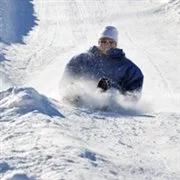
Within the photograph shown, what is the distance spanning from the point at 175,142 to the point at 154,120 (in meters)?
0.95

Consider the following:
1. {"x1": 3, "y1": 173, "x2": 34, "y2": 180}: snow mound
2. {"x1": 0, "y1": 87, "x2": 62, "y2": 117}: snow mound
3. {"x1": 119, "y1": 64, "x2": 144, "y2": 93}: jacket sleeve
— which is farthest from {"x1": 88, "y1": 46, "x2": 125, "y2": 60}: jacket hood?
{"x1": 3, "y1": 173, "x2": 34, "y2": 180}: snow mound

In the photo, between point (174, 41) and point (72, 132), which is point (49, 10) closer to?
point (174, 41)

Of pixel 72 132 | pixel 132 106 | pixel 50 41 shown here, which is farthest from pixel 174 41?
pixel 72 132

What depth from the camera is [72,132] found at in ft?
16.3

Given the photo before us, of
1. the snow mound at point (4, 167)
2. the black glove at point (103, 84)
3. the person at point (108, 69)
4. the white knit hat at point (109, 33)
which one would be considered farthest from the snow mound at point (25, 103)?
the white knit hat at point (109, 33)

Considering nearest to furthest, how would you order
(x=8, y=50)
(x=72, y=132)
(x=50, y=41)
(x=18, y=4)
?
(x=72, y=132), (x=8, y=50), (x=50, y=41), (x=18, y=4)

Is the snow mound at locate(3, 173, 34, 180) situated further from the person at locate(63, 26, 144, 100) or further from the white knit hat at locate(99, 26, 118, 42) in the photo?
the white knit hat at locate(99, 26, 118, 42)

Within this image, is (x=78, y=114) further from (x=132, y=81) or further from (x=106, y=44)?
(x=106, y=44)

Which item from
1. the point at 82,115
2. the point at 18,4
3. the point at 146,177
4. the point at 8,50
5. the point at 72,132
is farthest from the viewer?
the point at 18,4

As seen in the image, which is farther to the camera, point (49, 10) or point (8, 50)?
point (49, 10)

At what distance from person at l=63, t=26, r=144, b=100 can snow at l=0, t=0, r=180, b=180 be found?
0.27 m

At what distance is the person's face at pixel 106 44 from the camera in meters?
8.08

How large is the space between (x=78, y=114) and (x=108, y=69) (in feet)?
6.90

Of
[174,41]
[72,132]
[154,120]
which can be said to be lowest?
[72,132]
